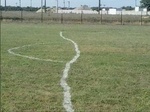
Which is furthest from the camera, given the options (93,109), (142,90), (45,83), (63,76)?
(63,76)

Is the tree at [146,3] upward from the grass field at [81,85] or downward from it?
upward

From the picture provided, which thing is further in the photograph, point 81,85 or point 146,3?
point 146,3

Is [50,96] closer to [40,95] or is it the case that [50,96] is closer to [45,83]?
[40,95]

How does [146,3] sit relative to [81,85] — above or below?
above

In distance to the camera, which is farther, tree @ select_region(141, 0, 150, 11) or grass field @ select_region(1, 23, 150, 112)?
tree @ select_region(141, 0, 150, 11)

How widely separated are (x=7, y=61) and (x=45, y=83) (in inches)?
141

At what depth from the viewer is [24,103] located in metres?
6.29

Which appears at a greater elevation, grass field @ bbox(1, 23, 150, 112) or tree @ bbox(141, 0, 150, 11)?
tree @ bbox(141, 0, 150, 11)

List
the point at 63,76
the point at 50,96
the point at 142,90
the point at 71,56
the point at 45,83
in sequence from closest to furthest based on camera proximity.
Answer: the point at 50,96 < the point at 142,90 < the point at 45,83 < the point at 63,76 < the point at 71,56

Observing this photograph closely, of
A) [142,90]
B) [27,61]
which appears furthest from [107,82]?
[27,61]

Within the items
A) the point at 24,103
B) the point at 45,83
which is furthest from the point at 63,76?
the point at 24,103

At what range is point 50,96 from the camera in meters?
6.79

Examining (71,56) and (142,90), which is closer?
(142,90)

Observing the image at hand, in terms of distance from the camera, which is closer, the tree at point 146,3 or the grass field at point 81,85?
the grass field at point 81,85
